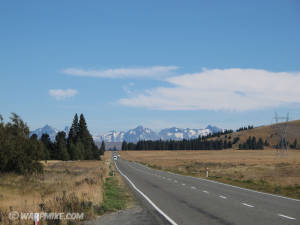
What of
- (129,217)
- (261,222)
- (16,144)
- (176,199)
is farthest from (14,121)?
(261,222)

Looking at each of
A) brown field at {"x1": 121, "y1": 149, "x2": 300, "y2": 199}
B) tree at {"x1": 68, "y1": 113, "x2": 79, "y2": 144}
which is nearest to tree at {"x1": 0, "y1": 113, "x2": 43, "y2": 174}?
brown field at {"x1": 121, "y1": 149, "x2": 300, "y2": 199}

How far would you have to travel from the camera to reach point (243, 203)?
15.6m

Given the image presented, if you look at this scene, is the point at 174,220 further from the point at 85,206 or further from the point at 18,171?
the point at 18,171

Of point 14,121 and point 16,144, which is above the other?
point 14,121

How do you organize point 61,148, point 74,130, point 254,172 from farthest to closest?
point 74,130 < point 61,148 < point 254,172

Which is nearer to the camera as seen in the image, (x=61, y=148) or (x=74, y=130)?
(x=61, y=148)

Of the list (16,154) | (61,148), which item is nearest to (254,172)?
(16,154)

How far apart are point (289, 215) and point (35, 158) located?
35793 millimetres

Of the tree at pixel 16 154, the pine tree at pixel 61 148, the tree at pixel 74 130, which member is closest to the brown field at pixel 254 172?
the tree at pixel 16 154

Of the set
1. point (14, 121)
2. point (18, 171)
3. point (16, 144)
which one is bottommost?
point (18, 171)

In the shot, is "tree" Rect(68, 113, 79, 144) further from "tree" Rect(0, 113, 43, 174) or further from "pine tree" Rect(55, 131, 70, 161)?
"tree" Rect(0, 113, 43, 174)

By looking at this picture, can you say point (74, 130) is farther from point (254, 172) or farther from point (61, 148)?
point (254, 172)

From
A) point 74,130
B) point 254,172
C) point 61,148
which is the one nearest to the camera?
point 254,172

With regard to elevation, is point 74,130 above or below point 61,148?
above
